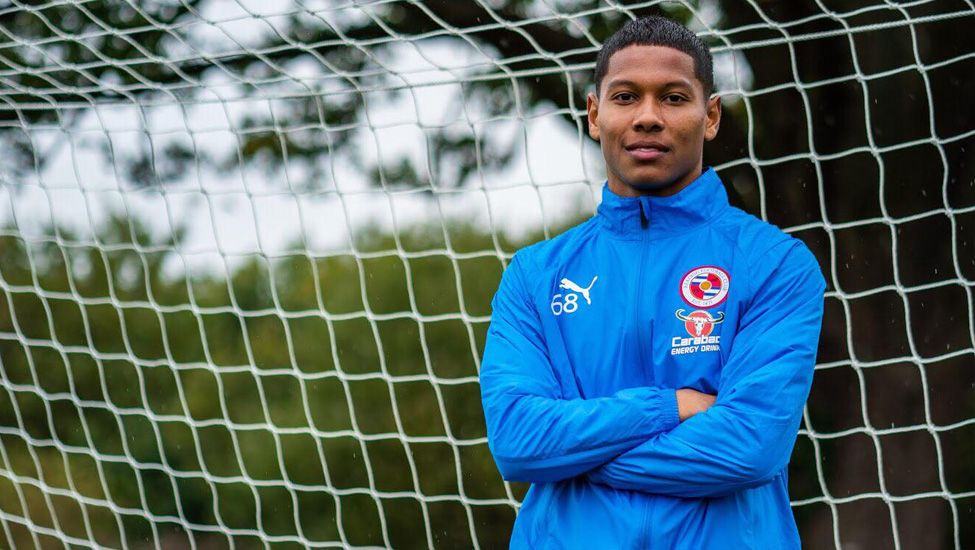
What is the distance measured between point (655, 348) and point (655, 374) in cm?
4

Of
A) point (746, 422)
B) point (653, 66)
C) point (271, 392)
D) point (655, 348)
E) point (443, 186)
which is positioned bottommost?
point (271, 392)

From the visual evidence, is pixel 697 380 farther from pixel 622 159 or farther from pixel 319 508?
pixel 319 508

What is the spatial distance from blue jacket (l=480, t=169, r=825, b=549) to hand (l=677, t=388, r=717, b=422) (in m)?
0.02

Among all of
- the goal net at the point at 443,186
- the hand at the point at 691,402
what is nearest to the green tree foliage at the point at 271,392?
the goal net at the point at 443,186

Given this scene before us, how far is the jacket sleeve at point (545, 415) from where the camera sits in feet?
5.12

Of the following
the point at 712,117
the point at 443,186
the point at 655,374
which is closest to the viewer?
the point at 655,374

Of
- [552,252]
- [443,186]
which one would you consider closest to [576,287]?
[552,252]

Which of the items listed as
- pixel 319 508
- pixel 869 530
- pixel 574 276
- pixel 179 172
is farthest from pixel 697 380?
pixel 319 508

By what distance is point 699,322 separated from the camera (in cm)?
164

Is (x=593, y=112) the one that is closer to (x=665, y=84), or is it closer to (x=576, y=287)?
(x=665, y=84)

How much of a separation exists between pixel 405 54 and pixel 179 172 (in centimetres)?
119

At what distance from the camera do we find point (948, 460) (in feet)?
14.3

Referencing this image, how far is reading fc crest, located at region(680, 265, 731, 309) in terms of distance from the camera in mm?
1655

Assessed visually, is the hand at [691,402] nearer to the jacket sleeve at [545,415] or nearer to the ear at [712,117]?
the jacket sleeve at [545,415]
